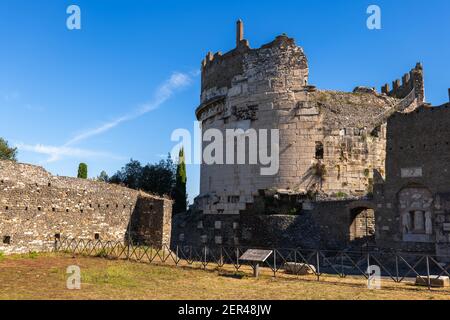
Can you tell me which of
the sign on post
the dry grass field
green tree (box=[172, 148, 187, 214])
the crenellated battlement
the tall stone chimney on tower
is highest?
the tall stone chimney on tower

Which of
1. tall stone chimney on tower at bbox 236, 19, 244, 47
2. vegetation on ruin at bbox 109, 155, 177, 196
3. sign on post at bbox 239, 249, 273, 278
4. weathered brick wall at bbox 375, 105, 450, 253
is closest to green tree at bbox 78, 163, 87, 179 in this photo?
vegetation on ruin at bbox 109, 155, 177, 196

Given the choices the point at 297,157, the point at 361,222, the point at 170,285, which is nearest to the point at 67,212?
the point at 170,285

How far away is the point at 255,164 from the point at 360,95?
592 cm

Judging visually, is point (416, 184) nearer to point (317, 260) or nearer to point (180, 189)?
point (317, 260)

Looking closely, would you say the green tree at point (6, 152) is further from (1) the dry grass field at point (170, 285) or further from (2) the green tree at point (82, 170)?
(1) the dry grass field at point (170, 285)

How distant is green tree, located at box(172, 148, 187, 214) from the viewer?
32750 mm

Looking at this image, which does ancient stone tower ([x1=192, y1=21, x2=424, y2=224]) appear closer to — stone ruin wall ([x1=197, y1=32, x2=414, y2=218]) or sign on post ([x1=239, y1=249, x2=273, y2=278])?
stone ruin wall ([x1=197, y1=32, x2=414, y2=218])

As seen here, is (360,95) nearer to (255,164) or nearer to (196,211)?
(255,164)

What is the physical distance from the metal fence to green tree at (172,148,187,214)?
43.1ft

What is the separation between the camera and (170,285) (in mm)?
10414

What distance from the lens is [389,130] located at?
1554 centimetres

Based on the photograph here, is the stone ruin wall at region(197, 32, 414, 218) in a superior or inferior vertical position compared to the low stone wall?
A: superior
